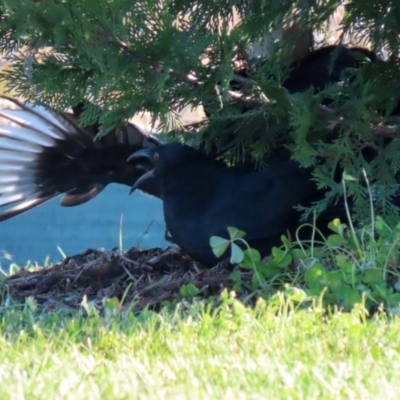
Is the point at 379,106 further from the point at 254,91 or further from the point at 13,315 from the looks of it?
the point at 13,315

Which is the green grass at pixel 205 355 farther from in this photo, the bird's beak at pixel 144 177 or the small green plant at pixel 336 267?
the bird's beak at pixel 144 177

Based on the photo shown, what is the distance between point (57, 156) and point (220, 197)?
124cm

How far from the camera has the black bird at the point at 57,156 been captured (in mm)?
4637

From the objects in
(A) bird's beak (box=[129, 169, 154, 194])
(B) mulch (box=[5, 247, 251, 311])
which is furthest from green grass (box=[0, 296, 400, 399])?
(A) bird's beak (box=[129, 169, 154, 194])

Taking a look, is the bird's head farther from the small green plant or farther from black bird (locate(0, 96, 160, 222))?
the small green plant

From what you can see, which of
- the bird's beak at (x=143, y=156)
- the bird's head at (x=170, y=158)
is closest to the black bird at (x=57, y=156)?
the bird's beak at (x=143, y=156)

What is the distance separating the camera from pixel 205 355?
2.46m

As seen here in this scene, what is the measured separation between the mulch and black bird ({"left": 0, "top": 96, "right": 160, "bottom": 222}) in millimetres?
452

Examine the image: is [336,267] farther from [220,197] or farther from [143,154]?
[143,154]

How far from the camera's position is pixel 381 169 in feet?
12.2

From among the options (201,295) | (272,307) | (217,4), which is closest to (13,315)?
(201,295)

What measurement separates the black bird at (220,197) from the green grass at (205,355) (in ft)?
2.50

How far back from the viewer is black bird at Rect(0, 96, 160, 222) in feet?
15.2

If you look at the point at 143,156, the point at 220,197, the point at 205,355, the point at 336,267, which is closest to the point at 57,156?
the point at 143,156
